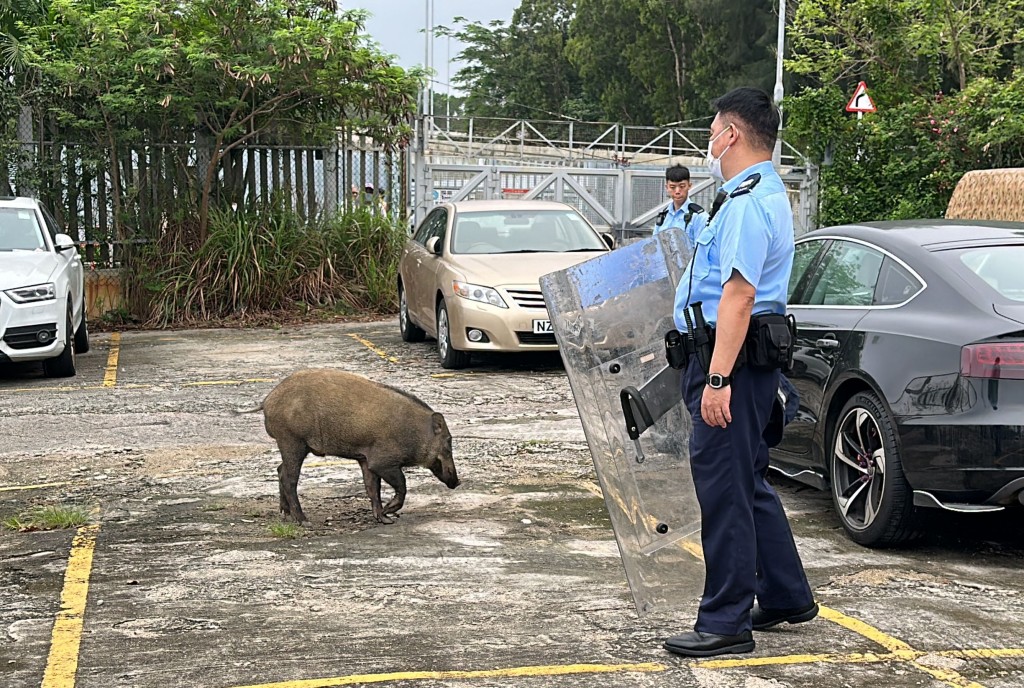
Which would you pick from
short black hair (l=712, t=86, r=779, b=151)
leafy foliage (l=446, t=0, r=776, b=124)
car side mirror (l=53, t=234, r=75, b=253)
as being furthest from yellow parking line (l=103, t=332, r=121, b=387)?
leafy foliage (l=446, t=0, r=776, b=124)

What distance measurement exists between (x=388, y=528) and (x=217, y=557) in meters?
0.93

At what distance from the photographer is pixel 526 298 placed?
1204 cm

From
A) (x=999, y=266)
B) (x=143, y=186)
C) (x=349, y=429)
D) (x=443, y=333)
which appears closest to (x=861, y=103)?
(x=443, y=333)

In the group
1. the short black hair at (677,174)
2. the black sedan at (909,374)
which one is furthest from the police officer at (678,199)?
the black sedan at (909,374)

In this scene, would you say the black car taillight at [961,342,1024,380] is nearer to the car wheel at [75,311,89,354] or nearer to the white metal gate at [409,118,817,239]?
the car wheel at [75,311,89,354]

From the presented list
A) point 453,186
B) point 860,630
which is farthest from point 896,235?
point 453,186

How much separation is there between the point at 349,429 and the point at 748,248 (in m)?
2.75

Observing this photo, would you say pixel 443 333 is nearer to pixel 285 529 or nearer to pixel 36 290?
pixel 36 290

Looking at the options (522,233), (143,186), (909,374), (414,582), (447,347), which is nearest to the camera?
(414,582)

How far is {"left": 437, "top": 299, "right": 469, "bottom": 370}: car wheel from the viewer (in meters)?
12.3

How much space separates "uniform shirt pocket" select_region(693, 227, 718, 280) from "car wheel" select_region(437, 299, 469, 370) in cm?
781

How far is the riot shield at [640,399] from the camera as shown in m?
4.80

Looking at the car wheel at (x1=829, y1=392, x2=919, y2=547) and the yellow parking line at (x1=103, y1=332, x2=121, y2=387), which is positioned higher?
the car wheel at (x1=829, y1=392, x2=919, y2=547)

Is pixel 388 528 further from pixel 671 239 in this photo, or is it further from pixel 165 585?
pixel 671 239
